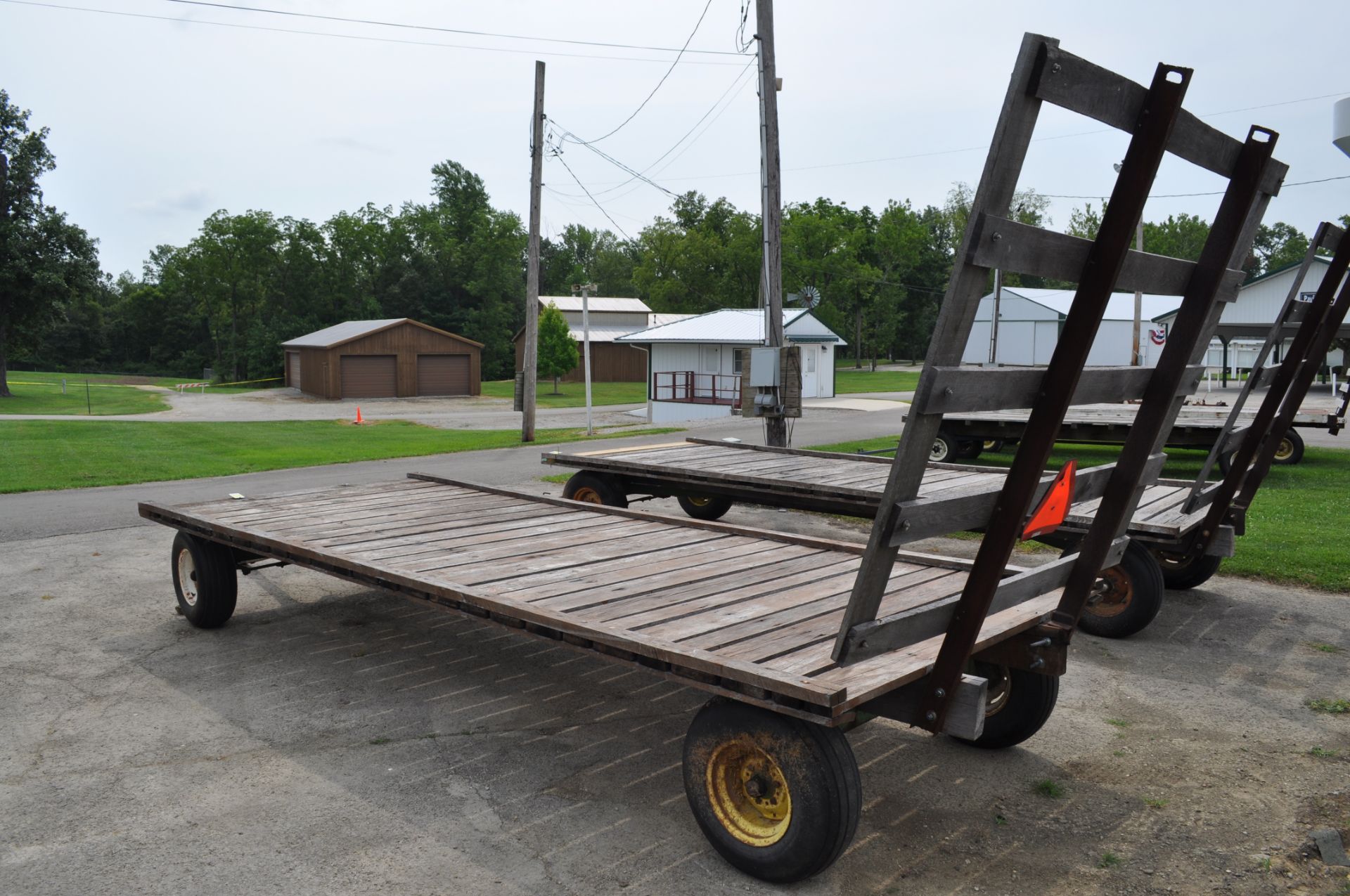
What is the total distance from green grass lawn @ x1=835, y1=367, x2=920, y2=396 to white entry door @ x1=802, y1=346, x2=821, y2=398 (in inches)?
107

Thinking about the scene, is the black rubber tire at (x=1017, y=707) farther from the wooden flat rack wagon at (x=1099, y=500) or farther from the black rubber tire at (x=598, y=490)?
the black rubber tire at (x=598, y=490)

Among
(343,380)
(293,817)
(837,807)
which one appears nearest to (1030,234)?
(837,807)

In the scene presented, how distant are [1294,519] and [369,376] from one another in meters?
44.7

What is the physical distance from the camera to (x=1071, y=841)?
4.04 m

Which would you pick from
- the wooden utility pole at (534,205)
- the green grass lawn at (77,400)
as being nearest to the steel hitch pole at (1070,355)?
the wooden utility pole at (534,205)

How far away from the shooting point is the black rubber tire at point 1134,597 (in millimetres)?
6688

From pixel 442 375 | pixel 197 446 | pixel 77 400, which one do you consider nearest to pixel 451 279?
pixel 442 375

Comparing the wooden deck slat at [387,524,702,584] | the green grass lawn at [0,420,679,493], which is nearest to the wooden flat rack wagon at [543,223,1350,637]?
the wooden deck slat at [387,524,702,584]

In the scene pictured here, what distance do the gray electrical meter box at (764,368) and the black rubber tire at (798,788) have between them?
11.3m

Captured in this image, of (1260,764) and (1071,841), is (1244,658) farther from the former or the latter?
(1071,841)

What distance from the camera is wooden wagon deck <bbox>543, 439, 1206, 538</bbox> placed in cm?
739

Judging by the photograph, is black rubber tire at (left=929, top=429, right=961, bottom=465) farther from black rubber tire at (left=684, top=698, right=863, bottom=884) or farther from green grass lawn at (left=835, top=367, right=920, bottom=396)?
green grass lawn at (left=835, top=367, right=920, bottom=396)

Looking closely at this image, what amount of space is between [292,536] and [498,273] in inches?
2715

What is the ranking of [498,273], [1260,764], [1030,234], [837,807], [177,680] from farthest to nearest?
[498,273]
[177,680]
[1260,764]
[837,807]
[1030,234]
